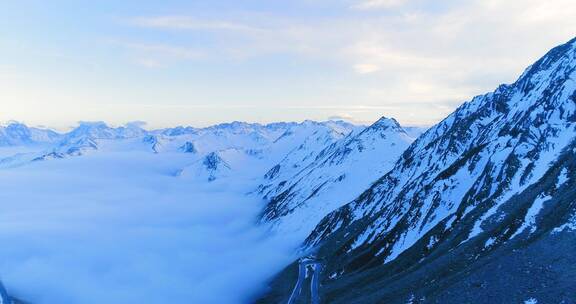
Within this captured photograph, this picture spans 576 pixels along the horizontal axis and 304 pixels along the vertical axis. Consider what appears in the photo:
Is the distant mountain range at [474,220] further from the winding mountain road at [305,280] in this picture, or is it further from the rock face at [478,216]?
the winding mountain road at [305,280]

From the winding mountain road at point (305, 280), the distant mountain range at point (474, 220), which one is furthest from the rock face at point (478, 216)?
the winding mountain road at point (305, 280)

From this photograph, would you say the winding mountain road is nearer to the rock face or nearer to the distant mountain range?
the distant mountain range

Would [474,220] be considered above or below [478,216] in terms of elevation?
below

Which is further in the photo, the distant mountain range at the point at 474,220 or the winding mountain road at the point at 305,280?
the winding mountain road at the point at 305,280

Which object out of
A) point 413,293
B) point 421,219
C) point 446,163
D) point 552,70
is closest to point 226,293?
point 421,219

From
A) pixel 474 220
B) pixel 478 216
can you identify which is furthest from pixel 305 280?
pixel 478 216

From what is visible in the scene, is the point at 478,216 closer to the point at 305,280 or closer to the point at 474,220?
the point at 474,220
